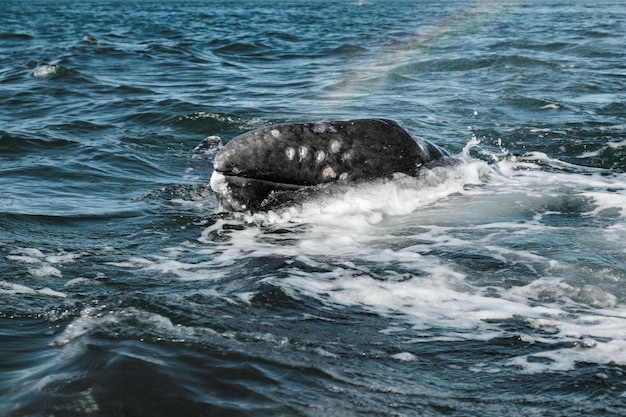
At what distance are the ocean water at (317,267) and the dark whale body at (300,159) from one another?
225mm

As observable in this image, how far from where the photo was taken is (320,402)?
393 cm

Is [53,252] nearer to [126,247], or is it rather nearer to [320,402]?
[126,247]

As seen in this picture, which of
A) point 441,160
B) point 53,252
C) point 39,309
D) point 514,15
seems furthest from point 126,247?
point 514,15

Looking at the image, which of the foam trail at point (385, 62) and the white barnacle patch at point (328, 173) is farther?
the foam trail at point (385, 62)

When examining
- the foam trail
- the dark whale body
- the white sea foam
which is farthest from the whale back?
the foam trail

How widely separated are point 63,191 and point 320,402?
563 centimetres

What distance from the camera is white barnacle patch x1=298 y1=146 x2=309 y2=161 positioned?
310 inches

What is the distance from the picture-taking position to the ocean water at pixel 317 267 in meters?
4.10

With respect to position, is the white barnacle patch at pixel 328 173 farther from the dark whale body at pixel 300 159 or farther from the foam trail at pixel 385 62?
the foam trail at pixel 385 62

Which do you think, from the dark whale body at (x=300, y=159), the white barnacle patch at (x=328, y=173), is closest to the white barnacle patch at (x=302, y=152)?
the dark whale body at (x=300, y=159)

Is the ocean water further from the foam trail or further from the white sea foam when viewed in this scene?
the foam trail

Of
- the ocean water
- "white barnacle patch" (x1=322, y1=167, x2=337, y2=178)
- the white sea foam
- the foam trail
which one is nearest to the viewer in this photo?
the ocean water

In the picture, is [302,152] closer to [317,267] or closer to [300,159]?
[300,159]

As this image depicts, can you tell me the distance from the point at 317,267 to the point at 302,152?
2034mm
